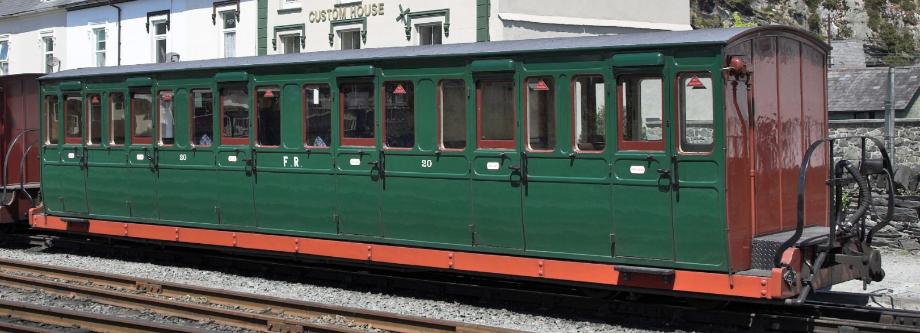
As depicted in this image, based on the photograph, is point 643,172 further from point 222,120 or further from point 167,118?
point 167,118

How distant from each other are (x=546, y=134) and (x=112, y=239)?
8.67m

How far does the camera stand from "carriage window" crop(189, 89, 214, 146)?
1355 centimetres

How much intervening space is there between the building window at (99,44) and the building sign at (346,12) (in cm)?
856

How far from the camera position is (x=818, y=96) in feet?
36.6

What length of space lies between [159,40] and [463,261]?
19.5 meters

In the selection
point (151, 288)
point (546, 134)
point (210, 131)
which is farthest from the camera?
point (210, 131)

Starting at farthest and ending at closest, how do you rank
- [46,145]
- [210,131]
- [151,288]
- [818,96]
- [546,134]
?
[46,145] → [210,131] → [151,288] → [818,96] → [546,134]

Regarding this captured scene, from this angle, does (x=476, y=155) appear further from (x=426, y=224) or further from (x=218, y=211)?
(x=218, y=211)

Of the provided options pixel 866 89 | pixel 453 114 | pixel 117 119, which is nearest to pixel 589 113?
pixel 453 114

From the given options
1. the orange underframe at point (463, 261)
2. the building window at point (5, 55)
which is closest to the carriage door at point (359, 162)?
the orange underframe at point (463, 261)

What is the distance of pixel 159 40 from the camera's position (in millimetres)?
28484

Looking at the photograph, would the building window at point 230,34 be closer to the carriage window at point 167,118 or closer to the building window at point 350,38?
the building window at point 350,38

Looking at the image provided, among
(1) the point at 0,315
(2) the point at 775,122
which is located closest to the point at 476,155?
(2) the point at 775,122

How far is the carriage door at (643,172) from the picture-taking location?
9469mm
